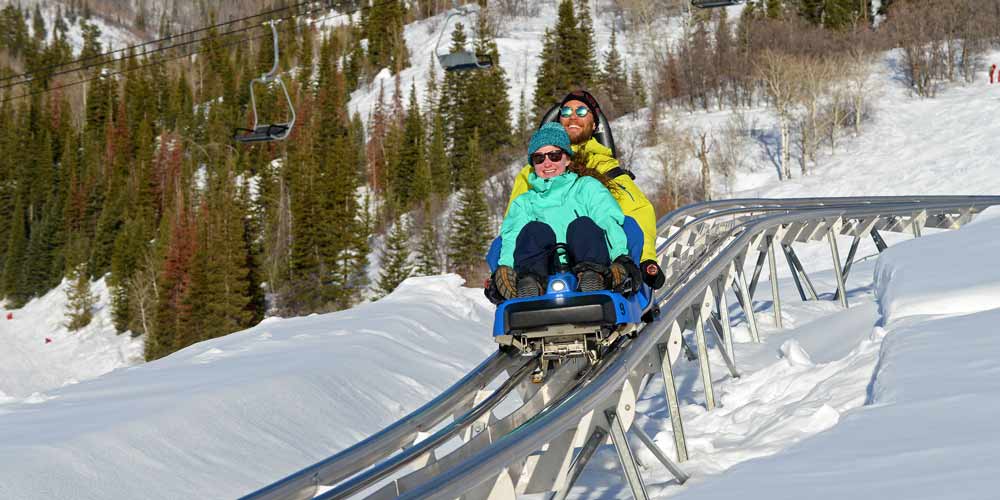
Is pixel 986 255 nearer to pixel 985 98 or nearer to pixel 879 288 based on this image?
pixel 879 288

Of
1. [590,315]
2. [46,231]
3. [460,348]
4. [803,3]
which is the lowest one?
[46,231]

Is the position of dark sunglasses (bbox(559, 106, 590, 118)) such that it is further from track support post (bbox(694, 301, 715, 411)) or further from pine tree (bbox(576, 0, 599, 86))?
pine tree (bbox(576, 0, 599, 86))

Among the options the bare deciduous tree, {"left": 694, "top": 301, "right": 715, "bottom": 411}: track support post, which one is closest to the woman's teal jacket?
{"left": 694, "top": 301, "right": 715, "bottom": 411}: track support post

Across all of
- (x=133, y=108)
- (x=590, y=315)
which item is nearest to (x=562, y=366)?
(x=590, y=315)

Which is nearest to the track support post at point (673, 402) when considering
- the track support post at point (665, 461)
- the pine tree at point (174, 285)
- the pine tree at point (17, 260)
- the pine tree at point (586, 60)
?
the track support post at point (665, 461)

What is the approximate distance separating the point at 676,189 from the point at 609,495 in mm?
46823

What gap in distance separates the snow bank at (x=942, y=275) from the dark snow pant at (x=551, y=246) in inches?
114

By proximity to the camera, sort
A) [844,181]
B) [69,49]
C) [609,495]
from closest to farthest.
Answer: [609,495]
[844,181]
[69,49]

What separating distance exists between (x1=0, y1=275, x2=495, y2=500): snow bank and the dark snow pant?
7.47 feet

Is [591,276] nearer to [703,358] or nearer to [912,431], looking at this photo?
[912,431]

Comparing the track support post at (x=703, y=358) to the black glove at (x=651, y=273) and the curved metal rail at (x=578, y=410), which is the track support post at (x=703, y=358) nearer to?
the curved metal rail at (x=578, y=410)

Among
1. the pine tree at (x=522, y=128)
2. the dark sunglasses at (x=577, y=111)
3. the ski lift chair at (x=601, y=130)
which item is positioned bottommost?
the pine tree at (x=522, y=128)

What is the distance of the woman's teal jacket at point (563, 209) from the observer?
612 centimetres

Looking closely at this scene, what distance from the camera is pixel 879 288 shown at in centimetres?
1008
